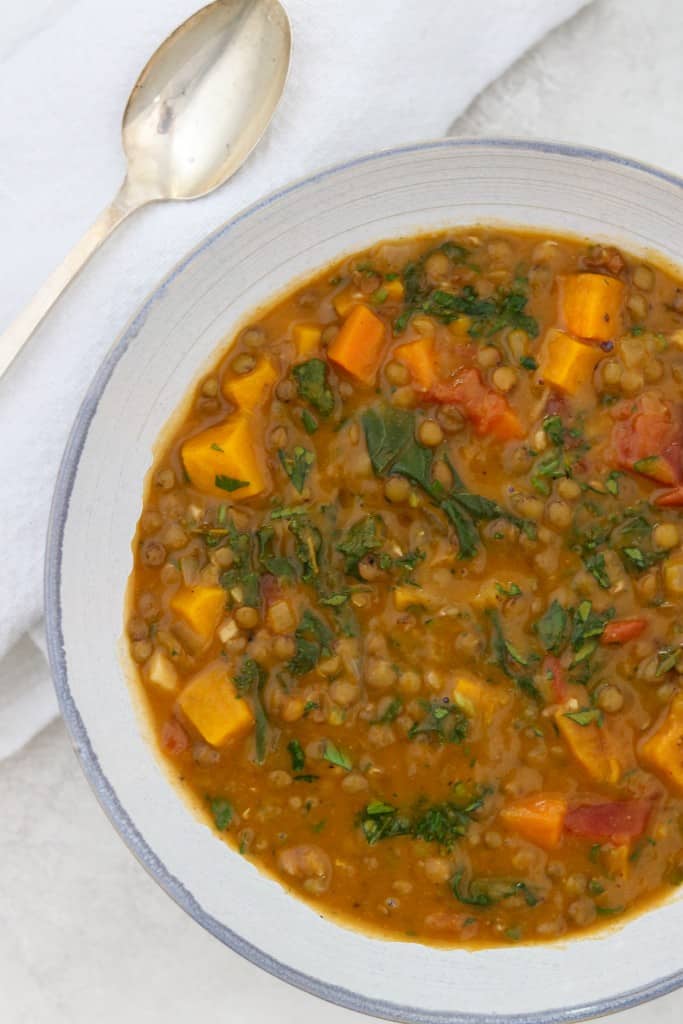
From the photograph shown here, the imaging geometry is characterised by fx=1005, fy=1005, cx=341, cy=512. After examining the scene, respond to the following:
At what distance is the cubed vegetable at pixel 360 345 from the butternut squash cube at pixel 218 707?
4.17 feet

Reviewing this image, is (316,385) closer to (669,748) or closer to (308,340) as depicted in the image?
(308,340)

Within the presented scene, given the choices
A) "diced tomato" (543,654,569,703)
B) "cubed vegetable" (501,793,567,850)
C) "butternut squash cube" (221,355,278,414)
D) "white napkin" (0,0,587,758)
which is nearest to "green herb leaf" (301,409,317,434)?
"butternut squash cube" (221,355,278,414)

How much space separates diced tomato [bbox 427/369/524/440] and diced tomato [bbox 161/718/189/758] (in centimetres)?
165

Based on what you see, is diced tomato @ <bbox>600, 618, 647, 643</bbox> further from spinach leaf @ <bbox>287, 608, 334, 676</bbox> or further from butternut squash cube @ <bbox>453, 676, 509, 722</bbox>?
spinach leaf @ <bbox>287, 608, 334, 676</bbox>

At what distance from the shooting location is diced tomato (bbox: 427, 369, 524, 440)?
152 inches

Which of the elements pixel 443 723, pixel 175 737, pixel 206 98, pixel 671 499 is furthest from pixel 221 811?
pixel 206 98

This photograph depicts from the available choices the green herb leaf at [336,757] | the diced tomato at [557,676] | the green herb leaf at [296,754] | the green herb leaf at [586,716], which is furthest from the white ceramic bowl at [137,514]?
the diced tomato at [557,676]

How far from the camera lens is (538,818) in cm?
385

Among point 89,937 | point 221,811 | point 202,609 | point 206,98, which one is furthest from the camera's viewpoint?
point 89,937

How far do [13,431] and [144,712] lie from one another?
1283 mm

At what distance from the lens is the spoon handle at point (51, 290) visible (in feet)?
13.3

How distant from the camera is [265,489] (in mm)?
3916

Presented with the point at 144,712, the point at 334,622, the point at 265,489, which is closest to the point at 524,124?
the point at 265,489

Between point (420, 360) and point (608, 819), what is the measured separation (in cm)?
191
